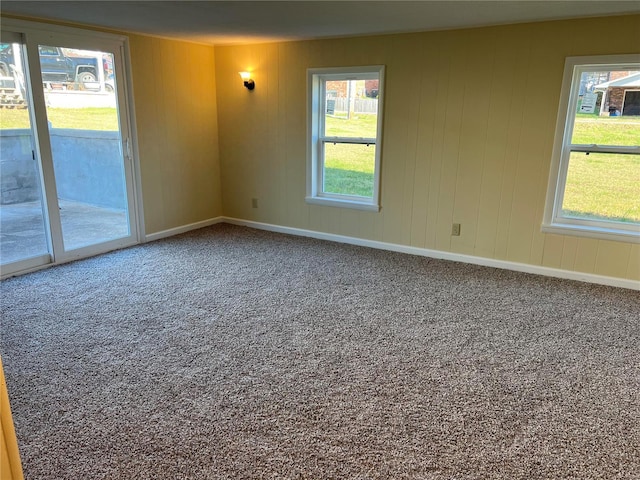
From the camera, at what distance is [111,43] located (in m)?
4.37

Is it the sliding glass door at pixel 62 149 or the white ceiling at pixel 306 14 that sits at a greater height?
the white ceiling at pixel 306 14

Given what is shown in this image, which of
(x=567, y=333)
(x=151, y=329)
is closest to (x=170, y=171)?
(x=151, y=329)

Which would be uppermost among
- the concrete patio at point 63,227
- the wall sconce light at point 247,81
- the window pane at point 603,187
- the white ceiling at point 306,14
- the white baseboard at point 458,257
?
the white ceiling at point 306,14

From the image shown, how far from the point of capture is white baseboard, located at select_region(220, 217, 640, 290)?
393cm

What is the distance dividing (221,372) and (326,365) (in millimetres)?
592

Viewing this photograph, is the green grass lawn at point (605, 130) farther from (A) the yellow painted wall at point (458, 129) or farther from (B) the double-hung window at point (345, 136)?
(B) the double-hung window at point (345, 136)

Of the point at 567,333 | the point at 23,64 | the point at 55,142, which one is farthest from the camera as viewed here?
the point at 55,142

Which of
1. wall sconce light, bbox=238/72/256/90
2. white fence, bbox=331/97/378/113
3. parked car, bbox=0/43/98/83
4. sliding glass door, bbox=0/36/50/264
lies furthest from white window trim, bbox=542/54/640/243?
sliding glass door, bbox=0/36/50/264

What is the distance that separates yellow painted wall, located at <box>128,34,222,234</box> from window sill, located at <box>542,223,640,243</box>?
150 inches

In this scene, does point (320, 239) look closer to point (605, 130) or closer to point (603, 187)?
point (603, 187)

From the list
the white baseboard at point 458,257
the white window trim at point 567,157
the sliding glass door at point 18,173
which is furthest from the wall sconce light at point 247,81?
the white window trim at point 567,157

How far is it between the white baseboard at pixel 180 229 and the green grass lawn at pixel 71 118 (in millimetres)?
1193

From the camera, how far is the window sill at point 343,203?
487cm

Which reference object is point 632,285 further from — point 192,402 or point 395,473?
point 192,402
